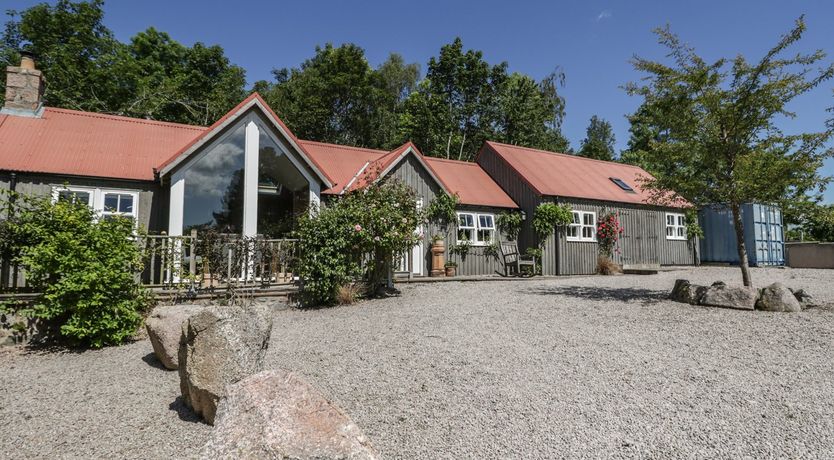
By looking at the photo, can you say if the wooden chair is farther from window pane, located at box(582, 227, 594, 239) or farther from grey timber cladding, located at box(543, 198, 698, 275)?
window pane, located at box(582, 227, 594, 239)

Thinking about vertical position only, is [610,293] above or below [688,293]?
below

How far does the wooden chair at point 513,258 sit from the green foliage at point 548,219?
93 centimetres

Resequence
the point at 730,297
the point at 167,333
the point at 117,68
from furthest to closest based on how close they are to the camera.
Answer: the point at 117,68 → the point at 730,297 → the point at 167,333

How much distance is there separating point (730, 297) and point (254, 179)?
37.0ft

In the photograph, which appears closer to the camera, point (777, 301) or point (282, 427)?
point (282, 427)

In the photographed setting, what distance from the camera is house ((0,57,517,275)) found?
11219 mm

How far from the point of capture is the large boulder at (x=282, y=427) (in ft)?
7.05

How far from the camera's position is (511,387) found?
4.46m

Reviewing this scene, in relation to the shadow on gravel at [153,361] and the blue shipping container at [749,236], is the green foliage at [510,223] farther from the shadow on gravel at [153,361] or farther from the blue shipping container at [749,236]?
the shadow on gravel at [153,361]

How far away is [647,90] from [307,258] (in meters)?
8.48

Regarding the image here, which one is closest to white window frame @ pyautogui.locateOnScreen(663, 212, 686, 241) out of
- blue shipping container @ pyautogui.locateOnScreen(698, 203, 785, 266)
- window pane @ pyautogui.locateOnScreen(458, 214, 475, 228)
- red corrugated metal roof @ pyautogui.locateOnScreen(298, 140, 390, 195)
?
blue shipping container @ pyautogui.locateOnScreen(698, 203, 785, 266)

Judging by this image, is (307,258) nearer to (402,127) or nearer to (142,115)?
(142,115)

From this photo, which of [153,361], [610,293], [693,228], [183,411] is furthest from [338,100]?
[183,411]

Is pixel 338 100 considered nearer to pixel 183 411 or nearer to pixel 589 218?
pixel 589 218
